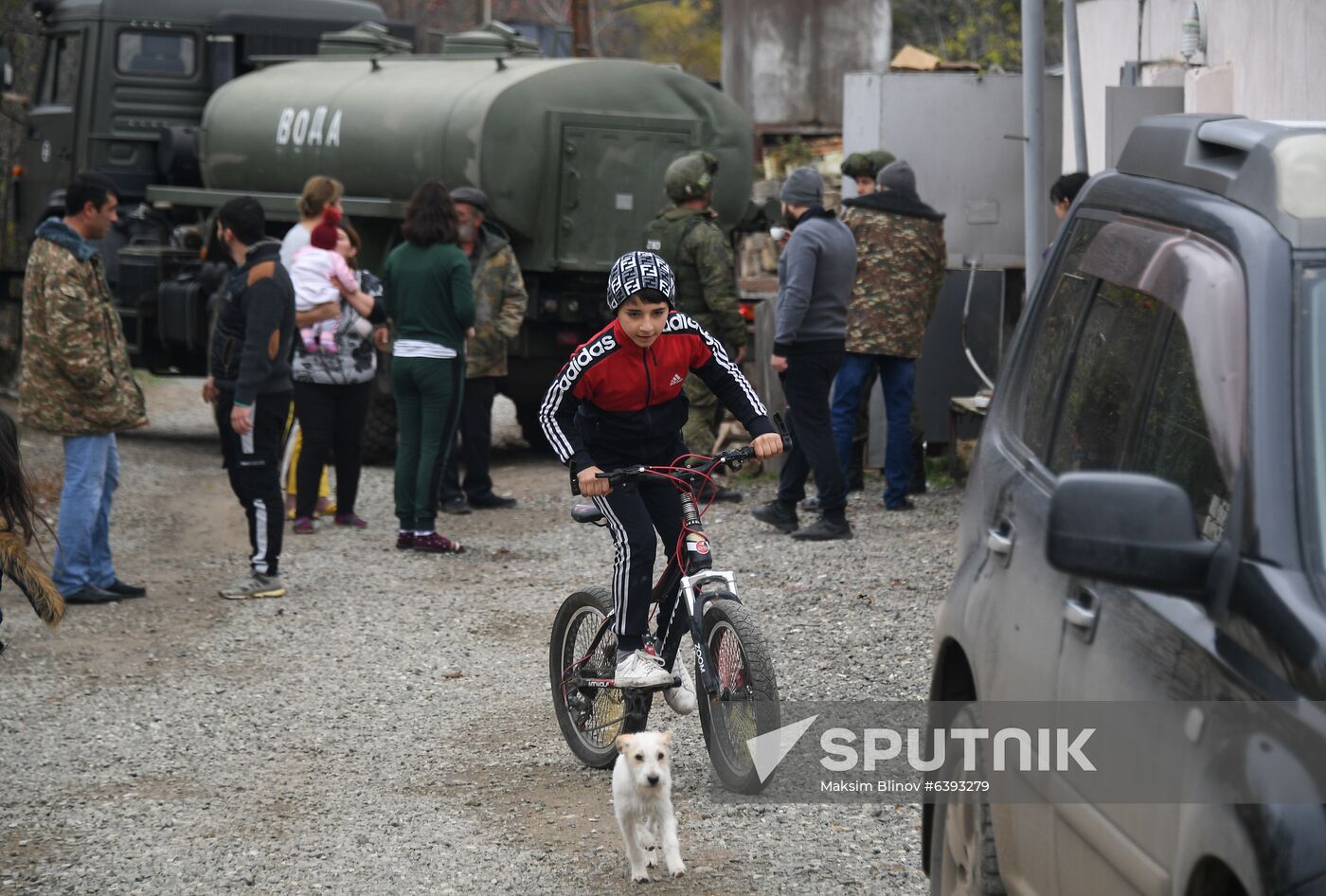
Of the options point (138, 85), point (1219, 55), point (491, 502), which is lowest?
point (491, 502)

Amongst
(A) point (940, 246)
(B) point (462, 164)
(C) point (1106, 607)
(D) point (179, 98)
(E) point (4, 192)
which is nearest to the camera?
(C) point (1106, 607)

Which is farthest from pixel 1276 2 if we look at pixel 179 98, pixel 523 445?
pixel 179 98

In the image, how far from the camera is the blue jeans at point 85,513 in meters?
8.65

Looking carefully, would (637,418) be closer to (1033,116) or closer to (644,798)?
(644,798)

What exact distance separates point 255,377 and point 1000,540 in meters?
5.70

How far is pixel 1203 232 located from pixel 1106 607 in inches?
25.7

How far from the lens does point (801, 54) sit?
22578mm

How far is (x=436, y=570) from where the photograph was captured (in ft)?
31.8

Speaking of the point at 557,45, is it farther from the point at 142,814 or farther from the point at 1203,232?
the point at 1203,232

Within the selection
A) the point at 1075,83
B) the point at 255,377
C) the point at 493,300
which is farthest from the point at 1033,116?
the point at 255,377

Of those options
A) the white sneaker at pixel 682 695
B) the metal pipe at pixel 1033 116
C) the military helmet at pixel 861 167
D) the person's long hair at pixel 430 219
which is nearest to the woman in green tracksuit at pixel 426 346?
the person's long hair at pixel 430 219

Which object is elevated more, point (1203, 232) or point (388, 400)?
point (1203, 232)

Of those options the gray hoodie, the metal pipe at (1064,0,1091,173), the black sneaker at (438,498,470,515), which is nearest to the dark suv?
the gray hoodie

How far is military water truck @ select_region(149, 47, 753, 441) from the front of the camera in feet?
41.1
